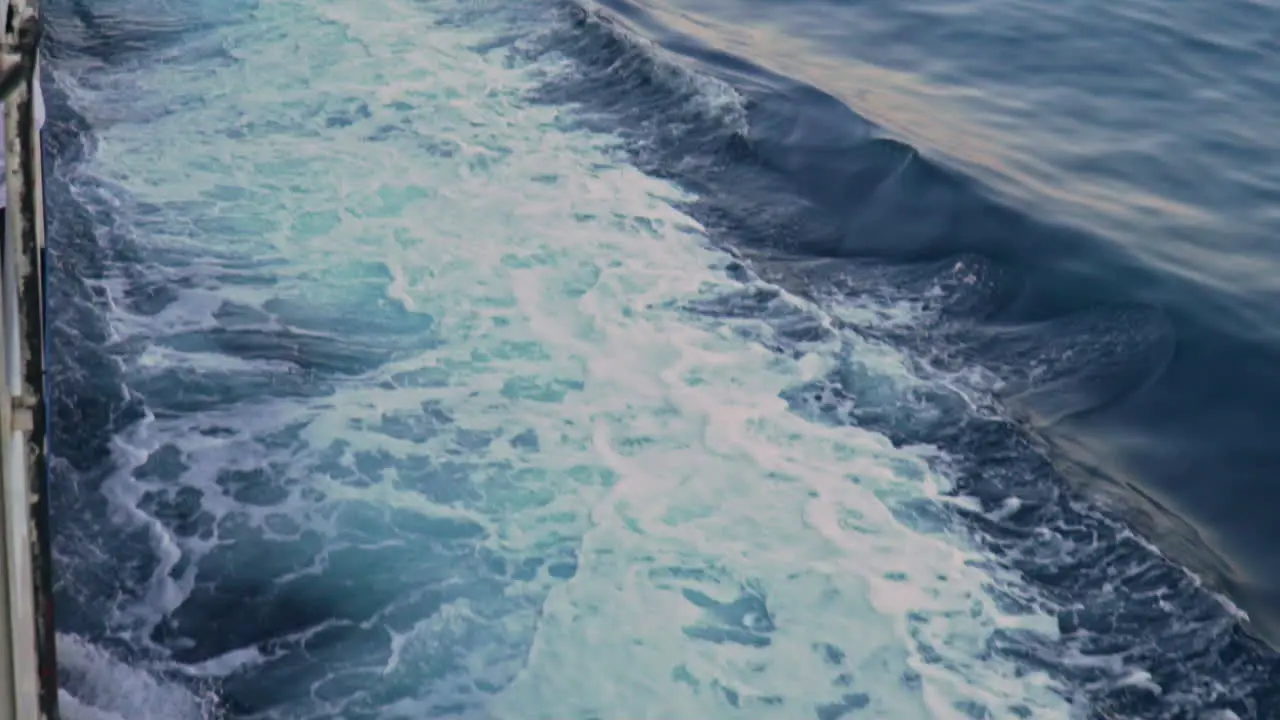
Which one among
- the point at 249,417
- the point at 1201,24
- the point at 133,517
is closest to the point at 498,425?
the point at 249,417

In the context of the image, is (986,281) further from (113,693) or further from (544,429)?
(113,693)

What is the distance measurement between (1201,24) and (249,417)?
10.5 m

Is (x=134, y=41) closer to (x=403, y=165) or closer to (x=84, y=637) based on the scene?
(x=403, y=165)

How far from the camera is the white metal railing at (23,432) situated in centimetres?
296

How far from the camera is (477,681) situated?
5.36 m

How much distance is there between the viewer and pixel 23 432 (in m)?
3.04

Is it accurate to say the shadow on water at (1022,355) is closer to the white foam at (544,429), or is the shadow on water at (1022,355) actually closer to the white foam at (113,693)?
the white foam at (544,429)

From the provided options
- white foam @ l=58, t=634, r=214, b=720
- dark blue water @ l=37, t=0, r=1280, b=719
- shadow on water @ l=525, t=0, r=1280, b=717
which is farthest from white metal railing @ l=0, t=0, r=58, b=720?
shadow on water @ l=525, t=0, r=1280, b=717

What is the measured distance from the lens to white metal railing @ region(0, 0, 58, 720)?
9.71 feet

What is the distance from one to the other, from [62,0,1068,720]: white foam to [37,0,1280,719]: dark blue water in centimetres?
21

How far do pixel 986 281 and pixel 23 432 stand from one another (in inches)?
275

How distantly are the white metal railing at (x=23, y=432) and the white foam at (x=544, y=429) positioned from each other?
2.27 metres

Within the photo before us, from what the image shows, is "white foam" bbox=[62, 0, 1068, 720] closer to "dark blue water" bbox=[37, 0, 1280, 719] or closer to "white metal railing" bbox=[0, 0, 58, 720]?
"dark blue water" bbox=[37, 0, 1280, 719]

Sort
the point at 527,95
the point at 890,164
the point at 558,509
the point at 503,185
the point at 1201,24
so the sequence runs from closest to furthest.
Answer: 1. the point at 558,509
2. the point at 503,185
3. the point at 890,164
4. the point at 527,95
5. the point at 1201,24
